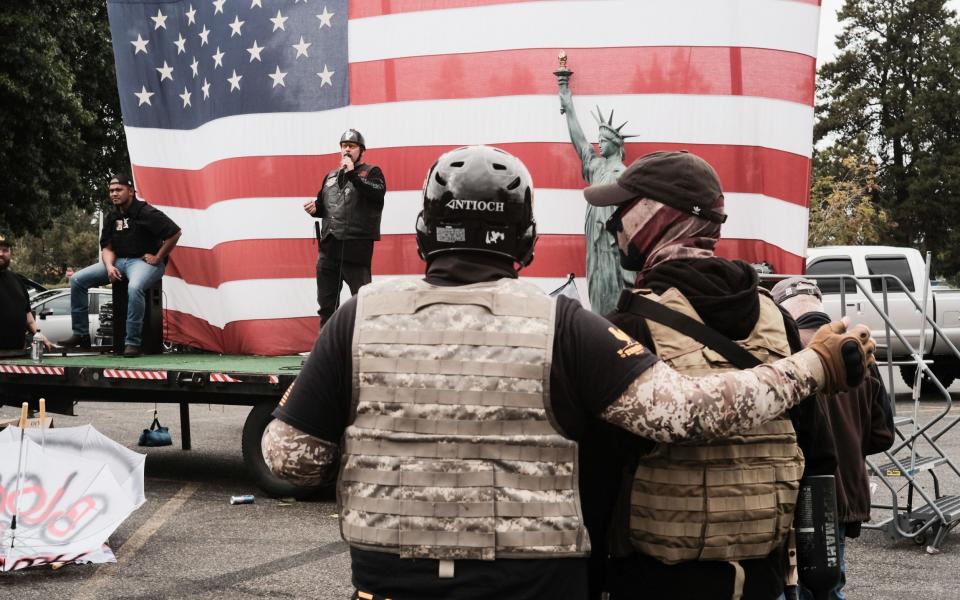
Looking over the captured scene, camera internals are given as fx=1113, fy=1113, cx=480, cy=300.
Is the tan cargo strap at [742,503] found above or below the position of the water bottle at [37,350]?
above

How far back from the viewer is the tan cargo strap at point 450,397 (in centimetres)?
218

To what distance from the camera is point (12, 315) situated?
10008 mm

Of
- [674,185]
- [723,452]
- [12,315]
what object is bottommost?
[12,315]

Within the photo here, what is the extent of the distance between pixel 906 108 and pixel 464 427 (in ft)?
176

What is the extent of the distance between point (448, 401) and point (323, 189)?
7.24 m

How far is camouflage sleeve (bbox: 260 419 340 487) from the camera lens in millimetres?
2312

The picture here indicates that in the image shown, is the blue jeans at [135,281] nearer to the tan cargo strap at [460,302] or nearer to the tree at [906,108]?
the tan cargo strap at [460,302]

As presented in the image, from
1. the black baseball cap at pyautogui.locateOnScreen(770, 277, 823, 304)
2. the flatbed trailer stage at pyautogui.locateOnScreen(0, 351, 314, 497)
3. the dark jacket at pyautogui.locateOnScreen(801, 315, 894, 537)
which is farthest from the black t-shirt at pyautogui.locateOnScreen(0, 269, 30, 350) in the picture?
the dark jacket at pyautogui.locateOnScreen(801, 315, 894, 537)

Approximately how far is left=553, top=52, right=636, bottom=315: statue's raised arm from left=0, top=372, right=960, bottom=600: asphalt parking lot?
2783mm

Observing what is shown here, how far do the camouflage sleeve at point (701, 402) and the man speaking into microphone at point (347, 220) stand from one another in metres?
6.77

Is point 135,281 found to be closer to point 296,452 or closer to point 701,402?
point 296,452

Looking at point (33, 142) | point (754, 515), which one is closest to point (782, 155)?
point (754, 515)

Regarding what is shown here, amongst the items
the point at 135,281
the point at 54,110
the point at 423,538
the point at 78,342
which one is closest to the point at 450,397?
Result: the point at 423,538

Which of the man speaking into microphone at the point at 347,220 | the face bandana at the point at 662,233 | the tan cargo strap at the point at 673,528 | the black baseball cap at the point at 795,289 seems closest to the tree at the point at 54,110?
the man speaking into microphone at the point at 347,220
